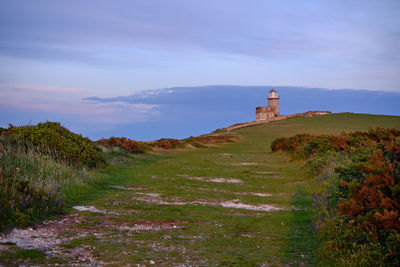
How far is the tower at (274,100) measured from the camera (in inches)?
3748

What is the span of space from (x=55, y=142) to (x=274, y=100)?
275 feet

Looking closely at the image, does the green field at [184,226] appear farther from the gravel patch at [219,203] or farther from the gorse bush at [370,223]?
the gorse bush at [370,223]

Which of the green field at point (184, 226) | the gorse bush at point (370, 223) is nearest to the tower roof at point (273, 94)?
the green field at point (184, 226)

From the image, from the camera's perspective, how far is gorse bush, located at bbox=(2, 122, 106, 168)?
1505cm

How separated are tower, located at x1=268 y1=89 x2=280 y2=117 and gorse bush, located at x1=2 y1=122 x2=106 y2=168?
267 ft

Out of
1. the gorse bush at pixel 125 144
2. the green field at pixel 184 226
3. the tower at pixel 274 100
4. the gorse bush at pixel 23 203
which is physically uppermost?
the tower at pixel 274 100

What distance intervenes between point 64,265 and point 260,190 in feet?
30.7

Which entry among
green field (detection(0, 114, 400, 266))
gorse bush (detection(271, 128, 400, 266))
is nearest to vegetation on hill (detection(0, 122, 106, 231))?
green field (detection(0, 114, 400, 266))

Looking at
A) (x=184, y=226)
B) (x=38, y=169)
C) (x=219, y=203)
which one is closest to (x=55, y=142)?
(x=38, y=169)

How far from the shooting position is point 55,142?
15.5 metres

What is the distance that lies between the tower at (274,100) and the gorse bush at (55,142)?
81.3 meters

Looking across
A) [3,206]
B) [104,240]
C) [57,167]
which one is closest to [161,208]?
[104,240]

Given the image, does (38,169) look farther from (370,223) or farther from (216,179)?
(370,223)

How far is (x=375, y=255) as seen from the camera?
5492 mm
